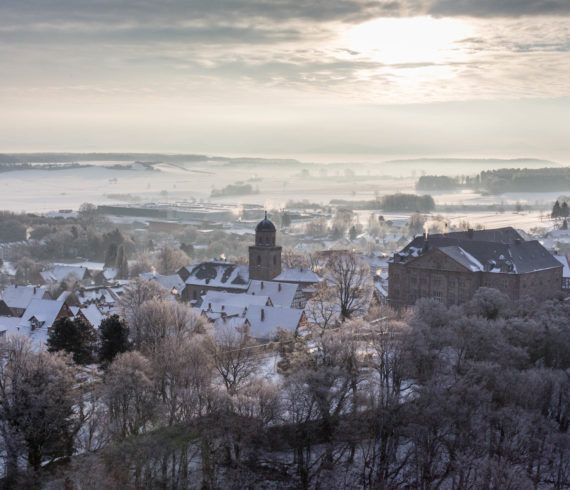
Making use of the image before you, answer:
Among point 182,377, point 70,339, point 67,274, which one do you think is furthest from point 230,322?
point 67,274

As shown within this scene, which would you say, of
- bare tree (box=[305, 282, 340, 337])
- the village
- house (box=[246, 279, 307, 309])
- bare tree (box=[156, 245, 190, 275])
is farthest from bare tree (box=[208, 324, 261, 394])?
bare tree (box=[156, 245, 190, 275])

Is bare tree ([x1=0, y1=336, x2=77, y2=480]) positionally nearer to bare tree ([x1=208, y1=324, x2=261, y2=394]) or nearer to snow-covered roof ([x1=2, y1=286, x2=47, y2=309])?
bare tree ([x1=208, y1=324, x2=261, y2=394])

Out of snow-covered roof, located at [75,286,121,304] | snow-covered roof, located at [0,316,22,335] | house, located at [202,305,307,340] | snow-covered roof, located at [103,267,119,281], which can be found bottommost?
snow-covered roof, located at [103,267,119,281]

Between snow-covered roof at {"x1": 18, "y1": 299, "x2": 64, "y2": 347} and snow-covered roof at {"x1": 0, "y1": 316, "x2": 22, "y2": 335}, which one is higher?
snow-covered roof at {"x1": 18, "y1": 299, "x2": 64, "y2": 347}

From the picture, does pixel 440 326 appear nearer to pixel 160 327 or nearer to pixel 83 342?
pixel 160 327

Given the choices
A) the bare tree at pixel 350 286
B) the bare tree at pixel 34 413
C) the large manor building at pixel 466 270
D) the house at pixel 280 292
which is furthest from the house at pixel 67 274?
the bare tree at pixel 34 413

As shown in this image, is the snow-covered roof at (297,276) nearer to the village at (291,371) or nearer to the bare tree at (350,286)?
the bare tree at (350,286)

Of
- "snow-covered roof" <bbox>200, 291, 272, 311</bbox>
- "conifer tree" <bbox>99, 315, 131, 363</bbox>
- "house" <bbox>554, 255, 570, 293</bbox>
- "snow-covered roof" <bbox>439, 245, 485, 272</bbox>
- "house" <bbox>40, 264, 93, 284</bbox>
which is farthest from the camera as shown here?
"house" <bbox>40, 264, 93, 284</bbox>
